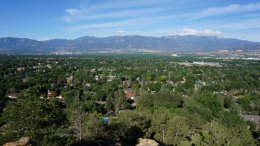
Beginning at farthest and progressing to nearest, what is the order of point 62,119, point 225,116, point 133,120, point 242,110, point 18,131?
point 242,110 < point 225,116 < point 133,120 < point 62,119 < point 18,131

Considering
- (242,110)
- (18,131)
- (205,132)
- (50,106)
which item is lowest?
(242,110)

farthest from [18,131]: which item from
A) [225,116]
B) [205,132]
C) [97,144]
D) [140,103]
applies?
[140,103]

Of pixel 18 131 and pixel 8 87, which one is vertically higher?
pixel 18 131

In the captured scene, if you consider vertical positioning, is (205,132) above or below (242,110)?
above

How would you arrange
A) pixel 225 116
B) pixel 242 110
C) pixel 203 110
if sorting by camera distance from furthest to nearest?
pixel 242 110, pixel 203 110, pixel 225 116

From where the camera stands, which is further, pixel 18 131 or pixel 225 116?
pixel 225 116

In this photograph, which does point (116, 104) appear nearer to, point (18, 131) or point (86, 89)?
point (86, 89)

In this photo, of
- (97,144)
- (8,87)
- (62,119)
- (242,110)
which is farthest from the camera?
(8,87)

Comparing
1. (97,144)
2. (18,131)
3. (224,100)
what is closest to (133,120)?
(97,144)

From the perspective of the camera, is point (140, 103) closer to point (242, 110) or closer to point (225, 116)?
point (225, 116)
